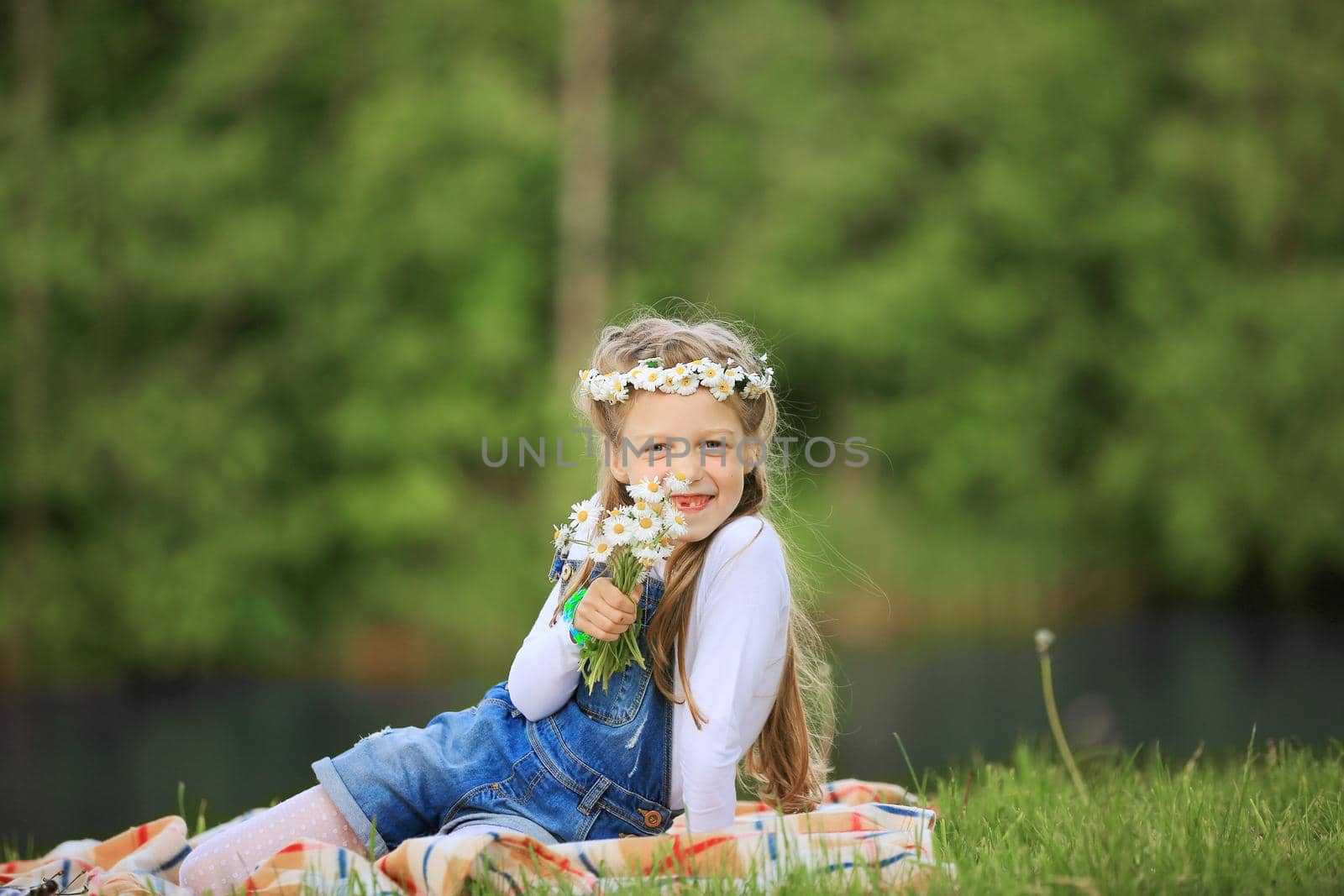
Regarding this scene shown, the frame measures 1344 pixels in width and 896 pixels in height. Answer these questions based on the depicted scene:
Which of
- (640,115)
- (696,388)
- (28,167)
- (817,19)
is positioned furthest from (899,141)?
(696,388)

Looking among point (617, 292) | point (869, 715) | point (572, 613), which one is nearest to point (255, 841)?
point (572, 613)

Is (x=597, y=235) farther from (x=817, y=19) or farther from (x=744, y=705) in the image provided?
(x=744, y=705)

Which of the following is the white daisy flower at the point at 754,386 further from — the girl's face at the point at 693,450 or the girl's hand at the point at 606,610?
the girl's hand at the point at 606,610

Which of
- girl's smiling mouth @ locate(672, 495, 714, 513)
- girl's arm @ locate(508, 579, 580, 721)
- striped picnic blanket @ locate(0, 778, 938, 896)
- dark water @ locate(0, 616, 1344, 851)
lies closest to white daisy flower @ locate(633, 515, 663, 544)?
girl's smiling mouth @ locate(672, 495, 714, 513)

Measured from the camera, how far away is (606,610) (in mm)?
2158

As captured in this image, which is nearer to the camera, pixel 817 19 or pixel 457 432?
pixel 457 432

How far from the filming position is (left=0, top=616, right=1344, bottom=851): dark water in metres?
6.29

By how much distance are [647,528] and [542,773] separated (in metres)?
0.46

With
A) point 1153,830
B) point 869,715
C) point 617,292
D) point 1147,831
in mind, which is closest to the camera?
point 1147,831

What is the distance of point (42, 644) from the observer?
937cm

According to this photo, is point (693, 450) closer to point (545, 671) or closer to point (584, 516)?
point (584, 516)

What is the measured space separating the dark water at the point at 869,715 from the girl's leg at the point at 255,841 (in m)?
2.91

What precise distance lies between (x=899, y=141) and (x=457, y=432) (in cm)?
434

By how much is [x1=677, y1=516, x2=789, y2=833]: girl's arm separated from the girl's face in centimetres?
5
